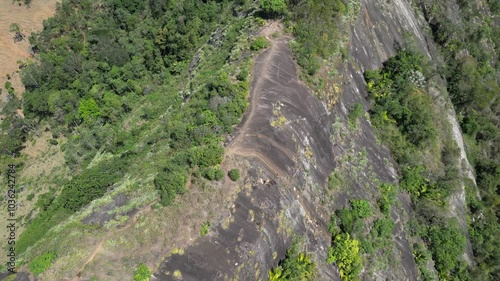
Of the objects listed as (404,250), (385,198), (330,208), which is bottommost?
(404,250)

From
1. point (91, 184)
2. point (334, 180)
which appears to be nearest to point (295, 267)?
point (334, 180)

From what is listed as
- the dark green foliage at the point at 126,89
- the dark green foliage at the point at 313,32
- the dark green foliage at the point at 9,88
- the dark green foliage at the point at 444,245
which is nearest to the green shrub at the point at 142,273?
the dark green foliage at the point at 126,89

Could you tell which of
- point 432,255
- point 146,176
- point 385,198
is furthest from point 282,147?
point 432,255

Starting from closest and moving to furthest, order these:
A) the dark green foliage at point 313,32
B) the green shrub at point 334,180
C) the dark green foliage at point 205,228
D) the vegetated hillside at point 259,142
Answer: the dark green foliage at point 205,228
the vegetated hillside at point 259,142
the green shrub at point 334,180
the dark green foliage at point 313,32

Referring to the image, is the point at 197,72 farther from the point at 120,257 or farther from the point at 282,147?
the point at 120,257

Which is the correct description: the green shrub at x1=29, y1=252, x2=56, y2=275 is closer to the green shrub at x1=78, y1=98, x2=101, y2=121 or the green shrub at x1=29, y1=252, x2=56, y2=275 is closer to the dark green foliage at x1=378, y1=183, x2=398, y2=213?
the green shrub at x1=78, y1=98, x2=101, y2=121

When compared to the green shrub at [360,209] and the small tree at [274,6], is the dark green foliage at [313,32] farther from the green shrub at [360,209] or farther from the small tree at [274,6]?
the green shrub at [360,209]
